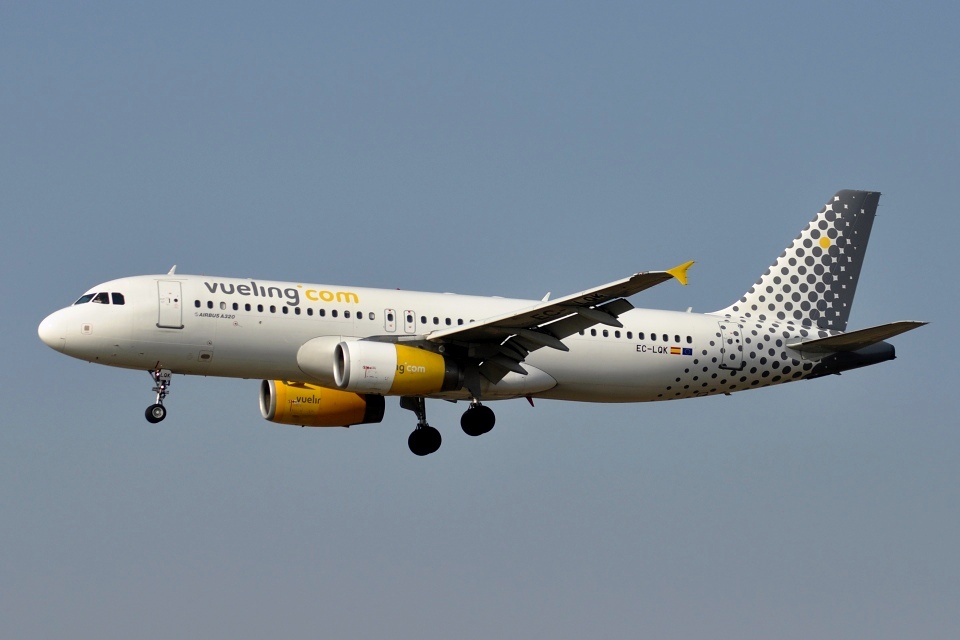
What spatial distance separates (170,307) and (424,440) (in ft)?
29.6

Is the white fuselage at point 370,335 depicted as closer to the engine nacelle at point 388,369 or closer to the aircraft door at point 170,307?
the aircraft door at point 170,307

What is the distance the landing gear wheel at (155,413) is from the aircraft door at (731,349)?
15893 mm

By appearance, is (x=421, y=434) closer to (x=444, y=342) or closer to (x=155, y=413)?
(x=444, y=342)

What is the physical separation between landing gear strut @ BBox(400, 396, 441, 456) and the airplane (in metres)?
0.04

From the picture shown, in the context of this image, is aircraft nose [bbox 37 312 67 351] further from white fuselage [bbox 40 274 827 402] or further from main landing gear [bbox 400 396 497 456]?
main landing gear [bbox 400 396 497 456]

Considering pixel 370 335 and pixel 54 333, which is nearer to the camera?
pixel 54 333

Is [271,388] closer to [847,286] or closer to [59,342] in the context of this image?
[59,342]

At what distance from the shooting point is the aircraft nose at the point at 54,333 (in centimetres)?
4294

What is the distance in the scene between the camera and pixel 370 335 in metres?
44.5

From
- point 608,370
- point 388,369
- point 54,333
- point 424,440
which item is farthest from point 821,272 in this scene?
point 54,333

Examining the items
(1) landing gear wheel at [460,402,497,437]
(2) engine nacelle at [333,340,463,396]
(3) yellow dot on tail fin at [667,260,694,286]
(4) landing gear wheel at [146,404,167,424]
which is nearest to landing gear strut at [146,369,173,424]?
(4) landing gear wheel at [146,404,167,424]

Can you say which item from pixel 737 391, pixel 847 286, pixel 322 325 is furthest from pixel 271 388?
pixel 847 286

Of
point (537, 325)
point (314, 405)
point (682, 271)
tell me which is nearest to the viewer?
point (682, 271)

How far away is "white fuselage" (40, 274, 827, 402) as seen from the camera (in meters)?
43.0
